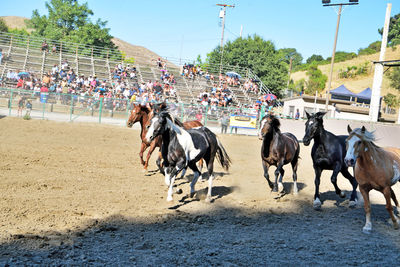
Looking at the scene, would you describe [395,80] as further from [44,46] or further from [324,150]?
[324,150]

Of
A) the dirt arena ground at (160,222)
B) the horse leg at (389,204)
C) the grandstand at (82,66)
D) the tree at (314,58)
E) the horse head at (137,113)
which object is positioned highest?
the tree at (314,58)

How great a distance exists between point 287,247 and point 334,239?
0.99 m

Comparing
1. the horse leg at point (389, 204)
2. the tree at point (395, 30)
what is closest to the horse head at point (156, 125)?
the horse leg at point (389, 204)

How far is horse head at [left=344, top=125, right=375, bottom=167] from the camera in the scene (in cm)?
591

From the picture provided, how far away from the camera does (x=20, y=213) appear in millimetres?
6133

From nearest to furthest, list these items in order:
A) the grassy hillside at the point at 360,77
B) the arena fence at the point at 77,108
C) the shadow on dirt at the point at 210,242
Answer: the shadow on dirt at the point at 210,242 → the arena fence at the point at 77,108 → the grassy hillside at the point at 360,77

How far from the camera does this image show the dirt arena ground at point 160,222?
4.80 m

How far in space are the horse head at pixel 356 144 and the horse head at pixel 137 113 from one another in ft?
21.4

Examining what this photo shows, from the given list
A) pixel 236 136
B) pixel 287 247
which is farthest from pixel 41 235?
pixel 236 136

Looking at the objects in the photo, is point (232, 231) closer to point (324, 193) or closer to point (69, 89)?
point (324, 193)

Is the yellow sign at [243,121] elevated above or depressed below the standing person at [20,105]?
above

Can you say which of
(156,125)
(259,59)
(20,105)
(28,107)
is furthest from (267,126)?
(259,59)

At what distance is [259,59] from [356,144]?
45.9 meters

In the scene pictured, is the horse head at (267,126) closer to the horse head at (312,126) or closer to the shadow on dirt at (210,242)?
the horse head at (312,126)
